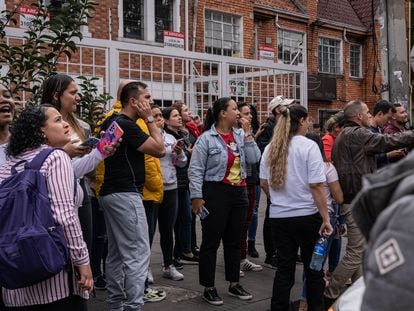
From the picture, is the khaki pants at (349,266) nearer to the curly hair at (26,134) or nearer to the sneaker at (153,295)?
the sneaker at (153,295)

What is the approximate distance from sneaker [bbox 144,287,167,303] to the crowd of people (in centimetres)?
1

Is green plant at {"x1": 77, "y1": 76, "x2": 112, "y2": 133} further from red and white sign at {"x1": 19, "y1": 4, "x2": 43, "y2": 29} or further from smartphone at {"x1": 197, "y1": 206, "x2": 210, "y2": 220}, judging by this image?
smartphone at {"x1": 197, "y1": 206, "x2": 210, "y2": 220}

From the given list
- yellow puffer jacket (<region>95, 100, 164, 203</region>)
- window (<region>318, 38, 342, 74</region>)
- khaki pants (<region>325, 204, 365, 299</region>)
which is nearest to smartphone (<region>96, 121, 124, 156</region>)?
yellow puffer jacket (<region>95, 100, 164, 203</region>)

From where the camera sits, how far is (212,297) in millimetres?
5098

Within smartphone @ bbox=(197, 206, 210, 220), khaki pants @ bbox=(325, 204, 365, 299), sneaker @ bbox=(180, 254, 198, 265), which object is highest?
smartphone @ bbox=(197, 206, 210, 220)

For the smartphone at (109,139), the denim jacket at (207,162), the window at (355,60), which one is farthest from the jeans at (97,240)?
the window at (355,60)

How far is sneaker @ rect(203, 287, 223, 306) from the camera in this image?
5070 mm

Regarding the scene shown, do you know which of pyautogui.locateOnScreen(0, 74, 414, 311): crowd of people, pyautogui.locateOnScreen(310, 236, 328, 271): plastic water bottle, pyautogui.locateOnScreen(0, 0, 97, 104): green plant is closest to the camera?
pyautogui.locateOnScreen(0, 74, 414, 311): crowd of people

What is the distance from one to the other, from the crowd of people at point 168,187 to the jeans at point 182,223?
0.59m

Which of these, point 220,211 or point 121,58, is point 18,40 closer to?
point 121,58

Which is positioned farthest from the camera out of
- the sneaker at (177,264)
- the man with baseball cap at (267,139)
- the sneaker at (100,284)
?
the man with baseball cap at (267,139)

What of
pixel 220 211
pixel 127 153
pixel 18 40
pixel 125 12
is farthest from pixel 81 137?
pixel 125 12

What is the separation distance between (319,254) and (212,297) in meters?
1.25

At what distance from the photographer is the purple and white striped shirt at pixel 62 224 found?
283 centimetres
